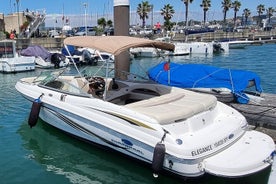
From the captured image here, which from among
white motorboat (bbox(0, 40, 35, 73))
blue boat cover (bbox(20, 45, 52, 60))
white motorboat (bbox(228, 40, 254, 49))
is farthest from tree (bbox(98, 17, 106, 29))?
white motorboat (bbox(0, 40, 35, 73))

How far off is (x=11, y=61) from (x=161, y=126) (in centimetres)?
2086

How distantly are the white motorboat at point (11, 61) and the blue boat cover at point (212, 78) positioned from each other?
49.6 ft

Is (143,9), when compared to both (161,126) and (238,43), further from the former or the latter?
(161,126)

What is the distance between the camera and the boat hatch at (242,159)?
5582 mm

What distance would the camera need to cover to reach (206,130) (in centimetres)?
664

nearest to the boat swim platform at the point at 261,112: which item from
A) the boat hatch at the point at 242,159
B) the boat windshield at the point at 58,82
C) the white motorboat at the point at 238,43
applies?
the boat hatch at the point at 242,159

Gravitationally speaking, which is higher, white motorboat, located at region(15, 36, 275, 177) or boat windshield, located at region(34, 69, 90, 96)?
boat windshield, located at region(34, 69, 90, 96)

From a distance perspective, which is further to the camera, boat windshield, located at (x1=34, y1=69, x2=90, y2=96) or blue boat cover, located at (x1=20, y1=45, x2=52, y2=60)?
blue boat cover, located at (x1=20, y1=45, x2=52, y2=60)

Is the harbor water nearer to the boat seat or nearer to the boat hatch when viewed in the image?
the boat hatch

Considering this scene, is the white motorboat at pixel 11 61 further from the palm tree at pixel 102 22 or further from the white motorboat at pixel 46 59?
the palm tree at pixel 102 22

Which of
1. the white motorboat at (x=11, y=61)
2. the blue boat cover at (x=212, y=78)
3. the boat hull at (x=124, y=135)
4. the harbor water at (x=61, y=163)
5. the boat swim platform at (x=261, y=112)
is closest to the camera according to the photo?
the boat hull at (x=124, y=135)

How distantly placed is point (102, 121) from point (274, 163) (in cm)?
346

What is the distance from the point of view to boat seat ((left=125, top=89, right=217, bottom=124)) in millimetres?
6383

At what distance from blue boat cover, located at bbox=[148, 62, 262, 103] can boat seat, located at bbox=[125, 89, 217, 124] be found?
3.48m
